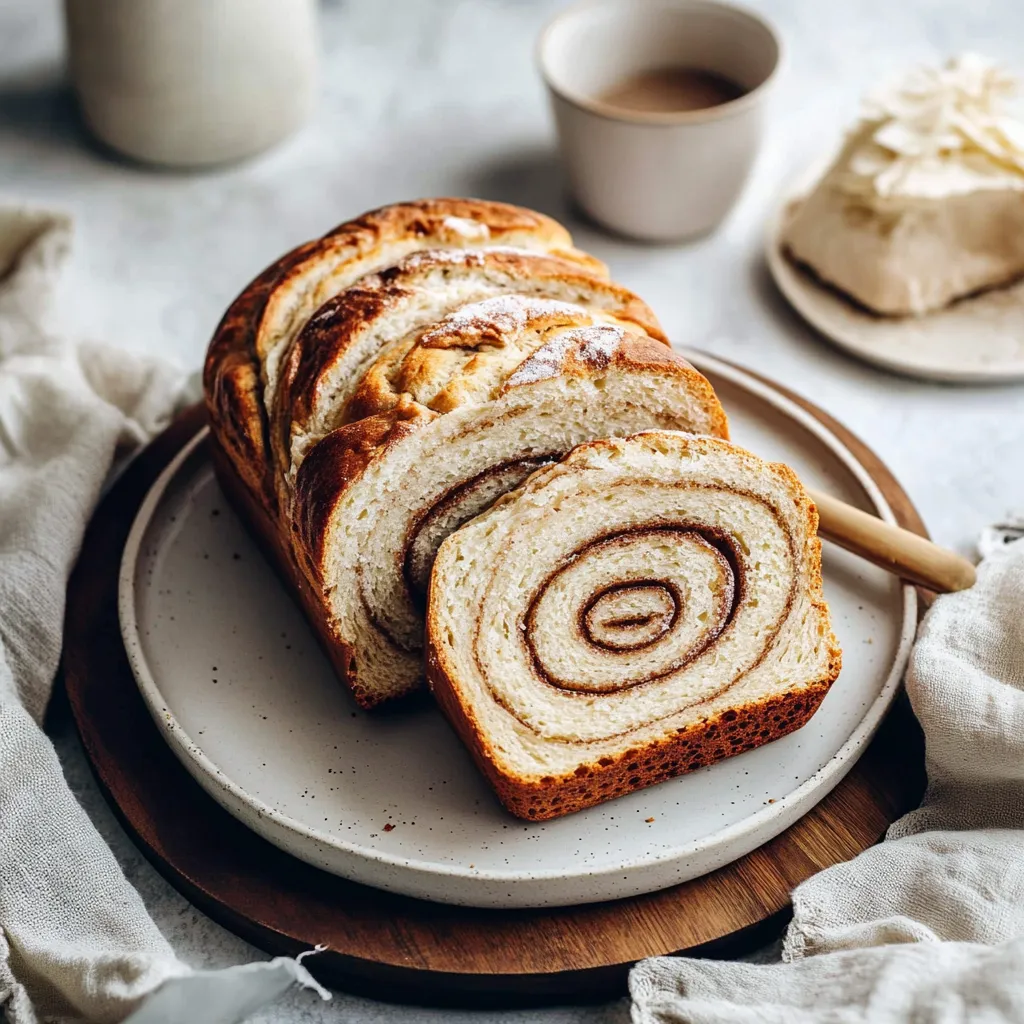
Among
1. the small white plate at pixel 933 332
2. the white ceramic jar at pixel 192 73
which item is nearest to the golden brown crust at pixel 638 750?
the small white plate at pixel 933 332

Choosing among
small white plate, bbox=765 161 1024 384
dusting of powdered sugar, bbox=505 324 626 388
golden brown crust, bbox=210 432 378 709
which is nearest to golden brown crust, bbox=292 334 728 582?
dusting of powdered sugar, bbox=505 324 626 388

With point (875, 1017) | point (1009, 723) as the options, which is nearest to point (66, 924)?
point (875, 1017)

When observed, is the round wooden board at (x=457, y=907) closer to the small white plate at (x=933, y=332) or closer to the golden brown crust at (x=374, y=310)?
the golden brown crust at (x=374, y=310)

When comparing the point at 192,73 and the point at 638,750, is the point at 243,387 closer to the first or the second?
the point at 638,750

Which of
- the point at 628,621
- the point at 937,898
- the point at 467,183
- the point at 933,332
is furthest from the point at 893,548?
the point at 467,183

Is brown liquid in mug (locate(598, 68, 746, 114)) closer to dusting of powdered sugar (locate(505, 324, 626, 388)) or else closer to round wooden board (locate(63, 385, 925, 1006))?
dusting of powdered sugar (locate(505, 324, 626, 388))
